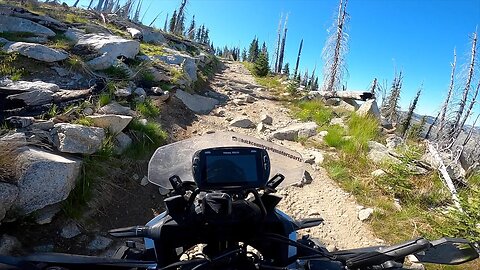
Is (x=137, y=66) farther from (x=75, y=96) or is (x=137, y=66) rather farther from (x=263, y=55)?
(x=263, y=55)

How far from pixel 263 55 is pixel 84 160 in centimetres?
1881

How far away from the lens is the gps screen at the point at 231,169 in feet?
5.13

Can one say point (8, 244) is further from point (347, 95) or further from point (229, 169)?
point (347, 95)

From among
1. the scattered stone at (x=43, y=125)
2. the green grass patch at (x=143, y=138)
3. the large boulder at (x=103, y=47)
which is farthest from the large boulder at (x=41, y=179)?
the large boulder at (x=103, y=47)

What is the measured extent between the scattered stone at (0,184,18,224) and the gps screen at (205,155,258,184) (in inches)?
105

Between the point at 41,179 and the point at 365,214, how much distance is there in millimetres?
4314

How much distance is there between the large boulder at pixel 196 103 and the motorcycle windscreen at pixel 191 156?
6430 mm

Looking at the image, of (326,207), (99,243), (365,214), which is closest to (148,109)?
(99,243)

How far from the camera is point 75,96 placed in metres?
5.63

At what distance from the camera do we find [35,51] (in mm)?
6727

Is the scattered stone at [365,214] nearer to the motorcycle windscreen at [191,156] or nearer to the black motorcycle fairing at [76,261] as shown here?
the motorcycle windscreen at [191,156]

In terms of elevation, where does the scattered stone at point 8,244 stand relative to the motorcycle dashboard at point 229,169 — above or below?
below

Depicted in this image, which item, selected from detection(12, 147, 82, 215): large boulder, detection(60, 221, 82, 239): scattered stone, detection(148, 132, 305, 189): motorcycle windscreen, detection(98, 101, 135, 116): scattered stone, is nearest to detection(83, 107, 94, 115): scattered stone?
detection(98, 101, 135, 116): scattered stone

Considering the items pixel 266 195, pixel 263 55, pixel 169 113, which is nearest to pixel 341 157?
pixel 169 113
